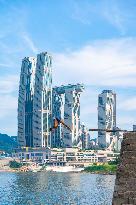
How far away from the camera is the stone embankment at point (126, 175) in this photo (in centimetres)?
1400

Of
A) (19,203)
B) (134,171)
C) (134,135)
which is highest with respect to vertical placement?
(134,135)

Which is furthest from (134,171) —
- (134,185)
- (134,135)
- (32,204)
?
(32,204)

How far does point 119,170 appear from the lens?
48.5ft

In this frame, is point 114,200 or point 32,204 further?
point 32,204

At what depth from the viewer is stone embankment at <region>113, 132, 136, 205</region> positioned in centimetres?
1400

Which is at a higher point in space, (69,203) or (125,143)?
(125,143)

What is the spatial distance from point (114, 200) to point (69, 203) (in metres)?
69.5

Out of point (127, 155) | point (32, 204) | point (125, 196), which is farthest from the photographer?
point (32, 204)

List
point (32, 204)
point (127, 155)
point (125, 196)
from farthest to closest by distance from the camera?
point (32, 204) < point (127, 155) < point (125, 196)

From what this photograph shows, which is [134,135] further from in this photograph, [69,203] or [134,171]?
[69,203]

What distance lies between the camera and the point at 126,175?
14516 millimetres

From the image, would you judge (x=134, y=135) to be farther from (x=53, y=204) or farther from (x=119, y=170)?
(x=53, y=204)

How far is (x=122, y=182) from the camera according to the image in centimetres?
1439

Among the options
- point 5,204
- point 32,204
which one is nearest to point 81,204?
point 32,204
